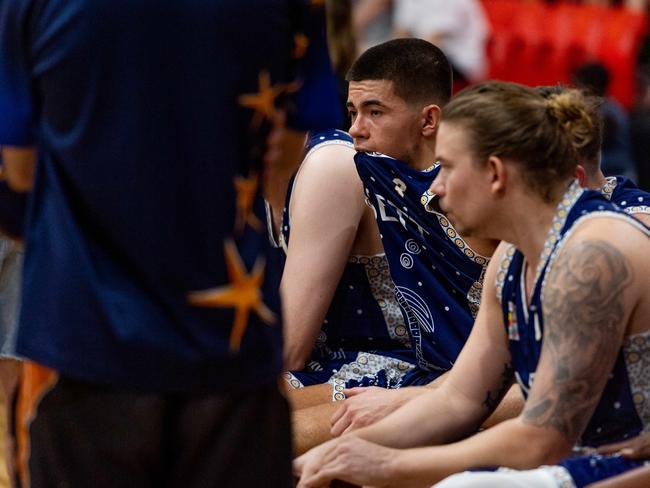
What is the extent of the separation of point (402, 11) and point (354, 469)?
550cm

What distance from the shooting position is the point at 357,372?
306 cm

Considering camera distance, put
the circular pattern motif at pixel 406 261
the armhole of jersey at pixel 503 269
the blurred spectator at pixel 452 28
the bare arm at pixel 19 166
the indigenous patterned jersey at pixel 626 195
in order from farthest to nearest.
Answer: the blurred spectator at pixel 452 28 → the circular pattern motif at pixel 406 261 → the indigenous patterned jersey at pixel 626 195 → the armhole of jersey at pixel 503 269 → the bare arm at pixel 19 166

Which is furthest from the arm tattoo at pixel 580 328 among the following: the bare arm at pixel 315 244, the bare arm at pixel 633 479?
the bare arm at pixel 315 244

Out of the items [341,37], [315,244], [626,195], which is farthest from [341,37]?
[626,195]

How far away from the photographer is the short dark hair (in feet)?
10.4

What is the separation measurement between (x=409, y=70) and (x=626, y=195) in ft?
2.06

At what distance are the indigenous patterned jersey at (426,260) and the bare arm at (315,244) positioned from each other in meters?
0.08

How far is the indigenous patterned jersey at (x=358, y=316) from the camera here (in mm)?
3115

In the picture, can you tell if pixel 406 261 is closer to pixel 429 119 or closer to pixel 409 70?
pixel 429 119

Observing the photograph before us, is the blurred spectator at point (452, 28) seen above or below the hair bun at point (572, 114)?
below

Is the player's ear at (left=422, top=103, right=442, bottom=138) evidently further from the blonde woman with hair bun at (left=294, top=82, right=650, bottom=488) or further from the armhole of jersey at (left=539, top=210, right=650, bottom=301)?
the armhole of jersey at (left=539, top=210, right=650, bottom=301)

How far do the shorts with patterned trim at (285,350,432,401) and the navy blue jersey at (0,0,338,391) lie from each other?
3.86 feet

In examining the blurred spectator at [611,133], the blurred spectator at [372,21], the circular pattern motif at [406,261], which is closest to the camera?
the circular pattern motif at [406,261]

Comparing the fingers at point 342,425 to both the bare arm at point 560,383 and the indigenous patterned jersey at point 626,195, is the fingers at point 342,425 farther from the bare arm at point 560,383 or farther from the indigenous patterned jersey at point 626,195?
the indigenous patterned jersey at point 626,195
